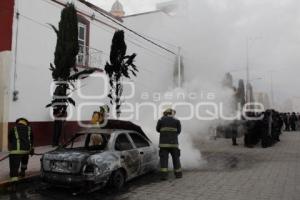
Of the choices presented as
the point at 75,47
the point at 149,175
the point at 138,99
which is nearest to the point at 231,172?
the point at 149,175

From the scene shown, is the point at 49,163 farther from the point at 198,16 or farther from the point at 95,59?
the point at 95,59

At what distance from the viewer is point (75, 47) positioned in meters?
13.9

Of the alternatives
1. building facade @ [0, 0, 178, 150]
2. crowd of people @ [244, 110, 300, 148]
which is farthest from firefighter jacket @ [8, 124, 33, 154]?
crowd of people @ [244, 110, 300, 148]

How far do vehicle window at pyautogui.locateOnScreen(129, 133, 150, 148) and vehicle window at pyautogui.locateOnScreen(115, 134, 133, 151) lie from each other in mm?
338

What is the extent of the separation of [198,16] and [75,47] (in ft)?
16.9

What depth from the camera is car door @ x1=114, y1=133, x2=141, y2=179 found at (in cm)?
775

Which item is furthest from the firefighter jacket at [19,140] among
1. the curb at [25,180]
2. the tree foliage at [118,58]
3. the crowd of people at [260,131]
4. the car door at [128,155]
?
the crowd of people at [260,131]

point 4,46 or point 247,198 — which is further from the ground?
point 4,46

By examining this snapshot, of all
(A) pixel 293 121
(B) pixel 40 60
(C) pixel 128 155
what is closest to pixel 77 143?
(C) pixel 128 155

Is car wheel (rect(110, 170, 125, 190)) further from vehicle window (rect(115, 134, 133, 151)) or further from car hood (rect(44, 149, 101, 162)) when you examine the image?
car hood (rect(44, 149, 101, 162))

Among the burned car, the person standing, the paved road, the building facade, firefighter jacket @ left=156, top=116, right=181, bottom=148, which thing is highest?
the building facade

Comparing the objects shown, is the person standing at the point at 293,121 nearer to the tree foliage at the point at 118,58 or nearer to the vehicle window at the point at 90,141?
the tree foliage at the point at 118,58

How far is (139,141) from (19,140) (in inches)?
114

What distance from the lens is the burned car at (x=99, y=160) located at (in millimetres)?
6816
